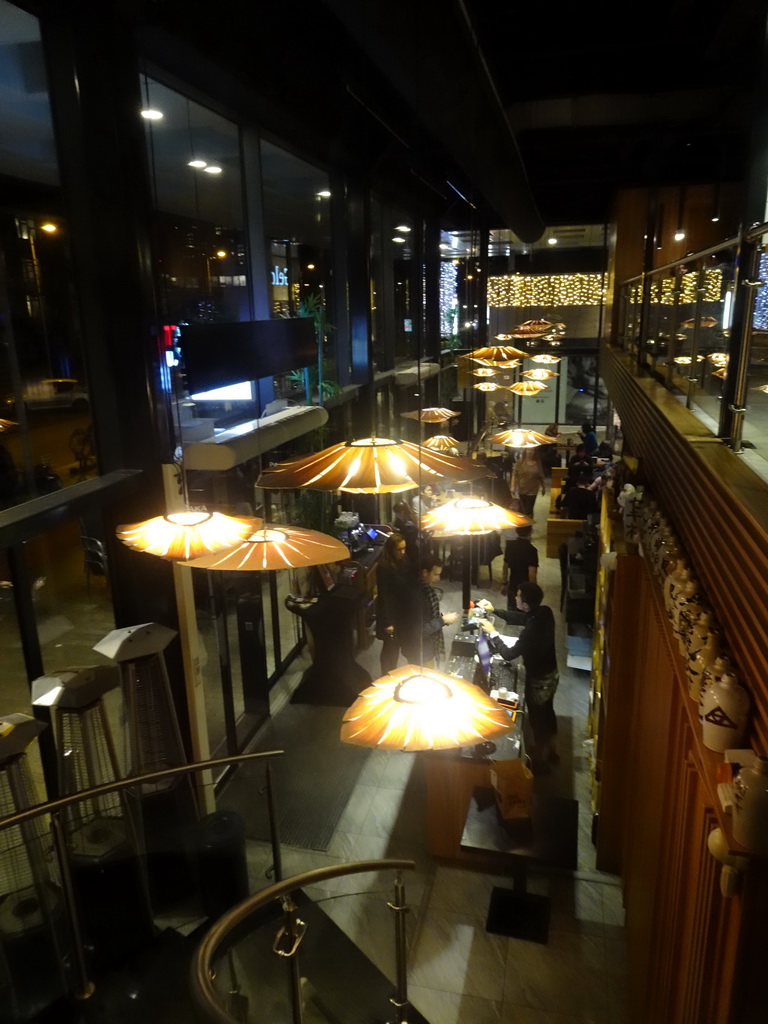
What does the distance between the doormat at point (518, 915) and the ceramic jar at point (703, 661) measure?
3.44 metres

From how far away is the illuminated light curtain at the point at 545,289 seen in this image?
72.5 feet

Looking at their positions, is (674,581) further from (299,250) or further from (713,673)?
(299,250)

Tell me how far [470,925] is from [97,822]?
9.03 ft

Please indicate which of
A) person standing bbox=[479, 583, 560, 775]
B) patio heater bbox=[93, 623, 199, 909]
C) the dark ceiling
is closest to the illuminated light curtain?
the dark ceiling

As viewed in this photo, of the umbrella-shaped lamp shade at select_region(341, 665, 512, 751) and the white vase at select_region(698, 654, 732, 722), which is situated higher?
the white vase at select_region(698, 654, 732, 722)

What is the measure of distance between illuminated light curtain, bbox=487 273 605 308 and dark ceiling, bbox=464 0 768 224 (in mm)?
10491

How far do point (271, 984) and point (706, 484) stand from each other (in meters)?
3.68

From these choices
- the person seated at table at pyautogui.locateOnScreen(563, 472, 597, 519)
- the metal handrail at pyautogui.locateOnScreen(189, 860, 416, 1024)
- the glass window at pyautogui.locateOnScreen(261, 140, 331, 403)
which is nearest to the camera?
the metal handrail at pyautogui.locateOnScreen(189, 860, 416, 1024)

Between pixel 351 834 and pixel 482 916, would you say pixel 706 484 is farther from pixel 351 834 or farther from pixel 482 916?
pixel 351 834

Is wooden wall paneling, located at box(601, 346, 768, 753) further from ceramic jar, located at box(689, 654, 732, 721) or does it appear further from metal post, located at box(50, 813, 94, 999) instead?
metal post, located at box(50, 813, 94, 999)

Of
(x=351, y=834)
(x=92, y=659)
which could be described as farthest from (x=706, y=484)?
(x=92, y=659)

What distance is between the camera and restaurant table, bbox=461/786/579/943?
17.3 ft

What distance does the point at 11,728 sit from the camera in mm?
3895

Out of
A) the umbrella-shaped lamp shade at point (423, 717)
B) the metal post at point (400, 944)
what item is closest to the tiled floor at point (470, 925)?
the metal post at point (400, 944)
